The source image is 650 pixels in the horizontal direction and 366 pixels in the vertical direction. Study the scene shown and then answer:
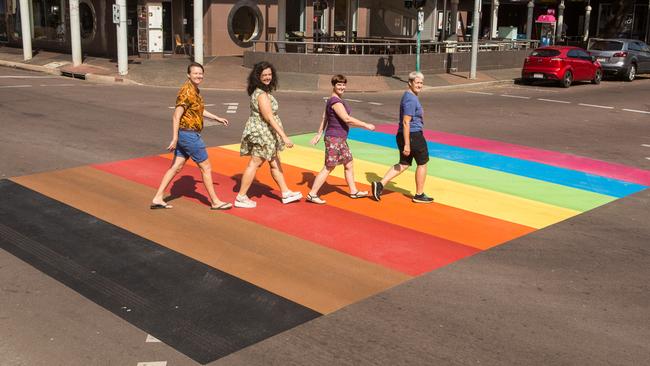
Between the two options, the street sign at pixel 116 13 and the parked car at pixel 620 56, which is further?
the parked car at pixel 620 56

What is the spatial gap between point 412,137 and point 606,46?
78.5 ft

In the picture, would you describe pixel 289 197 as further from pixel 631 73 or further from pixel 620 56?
pixel 631 73

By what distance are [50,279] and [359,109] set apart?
12968 millimetres

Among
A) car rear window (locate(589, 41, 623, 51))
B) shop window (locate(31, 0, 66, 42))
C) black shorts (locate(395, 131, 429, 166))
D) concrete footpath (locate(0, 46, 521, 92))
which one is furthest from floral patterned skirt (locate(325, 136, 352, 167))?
shop window (locate(31, 0, 66, 42))

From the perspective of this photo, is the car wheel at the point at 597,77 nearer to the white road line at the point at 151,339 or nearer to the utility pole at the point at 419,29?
the utility pole at the point at 419,29

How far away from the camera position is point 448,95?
22875mm

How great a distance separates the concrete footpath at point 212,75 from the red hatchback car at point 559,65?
147 cm

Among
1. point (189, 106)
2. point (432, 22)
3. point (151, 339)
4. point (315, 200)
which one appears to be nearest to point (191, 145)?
point (189, 106)

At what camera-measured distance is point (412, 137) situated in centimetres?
919

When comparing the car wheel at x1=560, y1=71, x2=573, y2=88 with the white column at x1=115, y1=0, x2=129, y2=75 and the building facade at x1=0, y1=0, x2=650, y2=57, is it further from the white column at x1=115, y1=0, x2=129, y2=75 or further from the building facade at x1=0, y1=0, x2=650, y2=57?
the white column at x1=115, y1=0, x2=129, y2=75

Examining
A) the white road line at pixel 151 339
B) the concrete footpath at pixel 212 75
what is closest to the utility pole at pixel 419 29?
the concrete footpath at pixel 212 75

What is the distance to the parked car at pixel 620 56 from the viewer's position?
96.1ft

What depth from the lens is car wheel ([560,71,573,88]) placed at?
25844mm

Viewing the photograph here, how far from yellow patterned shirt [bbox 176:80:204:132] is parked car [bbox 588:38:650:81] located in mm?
25309
